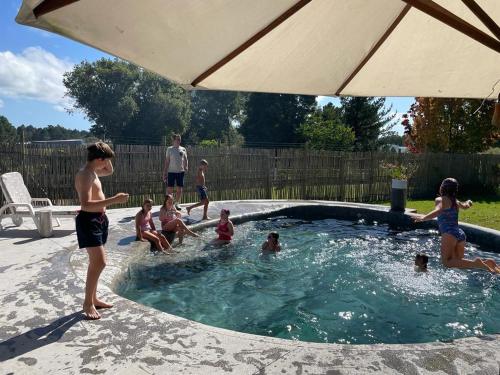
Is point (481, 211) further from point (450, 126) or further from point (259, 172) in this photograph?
point (450, 126)

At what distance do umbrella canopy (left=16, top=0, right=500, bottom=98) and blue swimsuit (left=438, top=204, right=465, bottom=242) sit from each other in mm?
1791

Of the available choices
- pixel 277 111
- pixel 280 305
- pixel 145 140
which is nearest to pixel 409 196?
pixel 280 305

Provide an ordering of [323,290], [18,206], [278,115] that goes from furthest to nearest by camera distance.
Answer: [278,115], [18,206], [323,290]

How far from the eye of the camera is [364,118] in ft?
97.3

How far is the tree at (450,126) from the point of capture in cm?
1636

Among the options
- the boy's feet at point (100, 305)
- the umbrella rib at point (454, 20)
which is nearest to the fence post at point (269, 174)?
the boy's feet at point (100, 305)

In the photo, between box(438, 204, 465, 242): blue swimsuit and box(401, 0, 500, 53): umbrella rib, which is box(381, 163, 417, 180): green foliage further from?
box(401, 0, 500, 53): umbrella rib

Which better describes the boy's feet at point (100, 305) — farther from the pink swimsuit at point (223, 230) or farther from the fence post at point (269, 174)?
the fence post at point (269, 174)

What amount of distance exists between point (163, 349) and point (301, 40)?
2.83 metres

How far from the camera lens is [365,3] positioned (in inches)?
120

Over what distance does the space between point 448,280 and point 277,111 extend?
33.0 m

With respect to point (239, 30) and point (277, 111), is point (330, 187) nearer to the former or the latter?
point (239, 30)

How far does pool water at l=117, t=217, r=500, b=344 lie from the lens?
4145 mm

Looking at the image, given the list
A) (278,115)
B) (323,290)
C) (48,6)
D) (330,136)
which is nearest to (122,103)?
(278,115)
